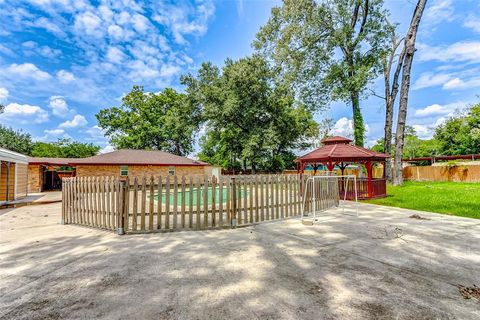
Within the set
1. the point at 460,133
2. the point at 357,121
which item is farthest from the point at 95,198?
the point at 460,133

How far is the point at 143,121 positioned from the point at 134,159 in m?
13.3

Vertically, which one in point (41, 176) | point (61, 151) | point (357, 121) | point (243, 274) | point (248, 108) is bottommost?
point (243, 274)

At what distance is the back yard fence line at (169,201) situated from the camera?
5.13 meters

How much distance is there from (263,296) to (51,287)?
8.52ft

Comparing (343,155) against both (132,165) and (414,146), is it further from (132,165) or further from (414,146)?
(414,146)

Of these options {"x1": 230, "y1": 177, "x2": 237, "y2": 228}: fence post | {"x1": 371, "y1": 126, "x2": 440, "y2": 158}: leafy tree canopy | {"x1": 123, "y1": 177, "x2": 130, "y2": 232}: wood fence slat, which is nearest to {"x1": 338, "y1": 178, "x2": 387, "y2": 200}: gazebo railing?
{"x1": 230, "y1": 177, "x2": 237, "y2": 228}: fence post

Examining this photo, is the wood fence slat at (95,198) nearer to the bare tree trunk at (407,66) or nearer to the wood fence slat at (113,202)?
the wood fence slat at (113,202)

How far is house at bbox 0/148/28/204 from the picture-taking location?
38.4 feet

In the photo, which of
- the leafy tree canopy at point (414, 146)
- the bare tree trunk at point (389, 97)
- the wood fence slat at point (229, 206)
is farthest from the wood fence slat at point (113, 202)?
the leafy tree canopy at point (414, 146)

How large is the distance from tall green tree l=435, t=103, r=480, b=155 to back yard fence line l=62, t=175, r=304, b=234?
36287 mm

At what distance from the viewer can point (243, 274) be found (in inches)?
122

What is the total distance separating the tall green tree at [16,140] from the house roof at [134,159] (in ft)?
79.0

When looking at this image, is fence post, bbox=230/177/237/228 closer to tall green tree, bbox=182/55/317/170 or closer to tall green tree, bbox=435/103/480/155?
tall green tree, bbox=182/55/317/170

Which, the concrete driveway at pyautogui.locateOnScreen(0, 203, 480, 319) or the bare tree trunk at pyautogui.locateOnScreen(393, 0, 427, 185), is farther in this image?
the bare tree trunk at pyautogui.locateOnScreen(393, 0, 427, 185)
